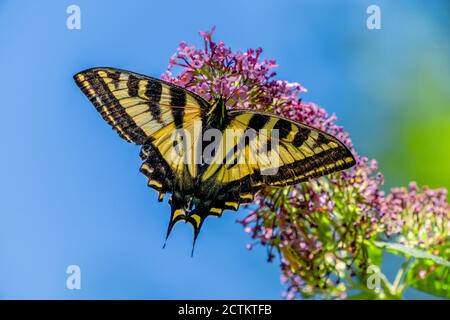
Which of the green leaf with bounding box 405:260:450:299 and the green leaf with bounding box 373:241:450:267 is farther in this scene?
the green leaf with bounding box 405:260:450:299

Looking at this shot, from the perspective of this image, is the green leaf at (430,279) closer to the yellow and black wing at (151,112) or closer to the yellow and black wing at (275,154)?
the yellow and black wing at (275,154)

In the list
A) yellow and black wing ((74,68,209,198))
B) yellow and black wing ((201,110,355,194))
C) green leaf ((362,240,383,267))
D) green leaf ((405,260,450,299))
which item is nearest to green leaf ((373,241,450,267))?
green leaf ((362,240,383,267))

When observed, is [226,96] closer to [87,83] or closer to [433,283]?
[87,83]

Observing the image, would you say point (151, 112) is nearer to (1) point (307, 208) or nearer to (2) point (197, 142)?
(2) point (197, 142)

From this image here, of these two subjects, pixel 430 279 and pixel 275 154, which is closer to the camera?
pixel 275 154

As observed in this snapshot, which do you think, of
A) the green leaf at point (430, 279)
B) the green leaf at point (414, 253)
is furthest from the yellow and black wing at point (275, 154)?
the green leaf at point (430, 279)

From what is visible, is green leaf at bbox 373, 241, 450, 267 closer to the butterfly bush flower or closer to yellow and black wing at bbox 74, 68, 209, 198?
the butterfly bush flower

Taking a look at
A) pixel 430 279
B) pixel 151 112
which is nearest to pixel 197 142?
pixel 151 112
